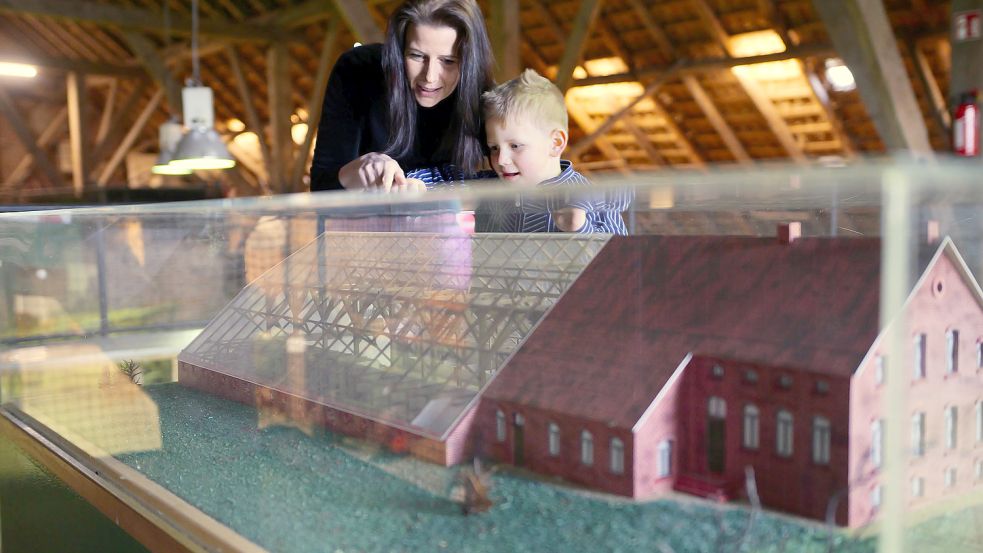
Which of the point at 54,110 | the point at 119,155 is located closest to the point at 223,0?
the point at 119,155

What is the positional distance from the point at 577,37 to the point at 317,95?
274cm

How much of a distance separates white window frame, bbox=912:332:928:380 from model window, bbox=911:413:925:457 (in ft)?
0.08

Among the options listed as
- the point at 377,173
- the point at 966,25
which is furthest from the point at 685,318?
the point at 966,25

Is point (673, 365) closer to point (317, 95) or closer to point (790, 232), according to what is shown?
point (790, 232)

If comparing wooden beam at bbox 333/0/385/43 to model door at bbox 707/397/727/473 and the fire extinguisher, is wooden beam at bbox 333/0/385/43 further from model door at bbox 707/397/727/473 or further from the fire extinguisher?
model door at bbox 707/397/727/473

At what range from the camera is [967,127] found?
2.84m

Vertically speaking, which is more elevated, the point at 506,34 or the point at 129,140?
the point at 129,140

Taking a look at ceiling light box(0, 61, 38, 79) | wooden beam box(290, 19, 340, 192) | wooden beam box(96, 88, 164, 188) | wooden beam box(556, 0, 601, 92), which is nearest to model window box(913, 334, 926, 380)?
wooden beam box(556, 0, 601, 92)

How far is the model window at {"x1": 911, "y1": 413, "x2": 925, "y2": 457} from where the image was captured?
0.49 metres

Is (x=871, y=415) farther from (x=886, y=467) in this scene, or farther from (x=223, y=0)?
(x=223, y=0)

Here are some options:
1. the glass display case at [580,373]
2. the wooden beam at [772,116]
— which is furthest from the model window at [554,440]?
the wooden beam at [772,116]

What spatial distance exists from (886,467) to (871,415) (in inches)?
1.3

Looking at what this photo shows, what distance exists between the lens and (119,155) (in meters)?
10.1

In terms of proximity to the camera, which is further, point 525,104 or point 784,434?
point 525,104
